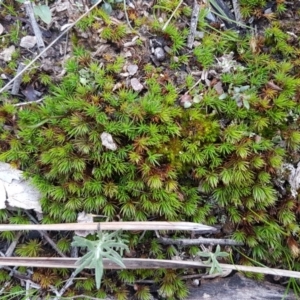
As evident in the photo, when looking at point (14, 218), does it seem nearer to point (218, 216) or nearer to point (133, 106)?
point (133, 106)

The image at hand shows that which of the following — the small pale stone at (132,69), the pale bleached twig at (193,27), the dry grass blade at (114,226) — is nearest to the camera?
the dry grass blade at (114,226)

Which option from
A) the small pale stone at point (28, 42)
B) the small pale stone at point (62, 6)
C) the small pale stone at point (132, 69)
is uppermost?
the small pale stone at point (62, 6)

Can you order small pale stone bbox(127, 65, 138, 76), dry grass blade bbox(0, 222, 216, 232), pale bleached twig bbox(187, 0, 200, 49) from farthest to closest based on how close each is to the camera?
1. pale bleached twig bbox(187, 0, 200, 49)
2. small pale stone bbox(127, 65, 138, 76)
3. dry grass blade bbox(0, 222, 216, 232)

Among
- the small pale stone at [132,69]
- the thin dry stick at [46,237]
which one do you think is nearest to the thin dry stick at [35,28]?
the small pale stone at [132,69]

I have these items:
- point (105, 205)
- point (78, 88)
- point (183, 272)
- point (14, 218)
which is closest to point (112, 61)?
point (78, 88)

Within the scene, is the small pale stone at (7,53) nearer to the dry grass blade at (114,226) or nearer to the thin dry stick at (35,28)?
the thin dry stick at (35,28)

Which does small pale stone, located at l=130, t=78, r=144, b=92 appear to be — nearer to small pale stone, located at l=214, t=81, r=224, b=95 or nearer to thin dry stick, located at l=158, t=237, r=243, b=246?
small pale stone, located at l=214, t=81, r=224, b=95

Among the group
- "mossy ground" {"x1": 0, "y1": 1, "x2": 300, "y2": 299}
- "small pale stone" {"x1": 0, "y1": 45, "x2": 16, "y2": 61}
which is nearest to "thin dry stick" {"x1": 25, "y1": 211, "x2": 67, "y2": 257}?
"mossy ground" {"x1": 0, "y1": 1, "x2": 300, "y2": 299}
